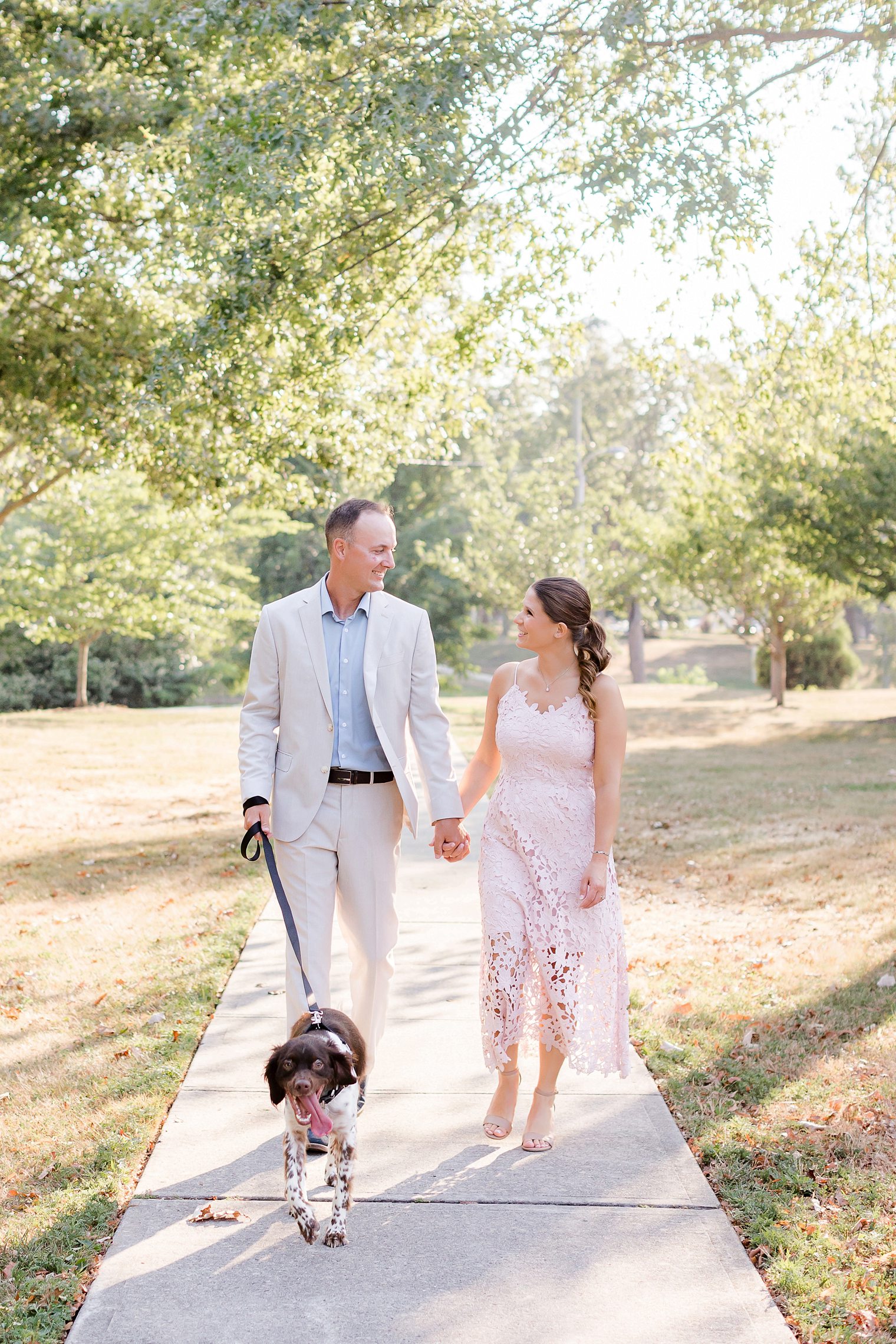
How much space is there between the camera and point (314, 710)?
14.4 ft

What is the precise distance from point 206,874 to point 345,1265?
6.15 m

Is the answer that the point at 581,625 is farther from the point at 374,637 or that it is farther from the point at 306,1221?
the point at 306,1221

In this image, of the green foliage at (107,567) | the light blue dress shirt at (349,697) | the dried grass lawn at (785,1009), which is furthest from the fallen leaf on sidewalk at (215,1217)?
the green foliage at (107,567)

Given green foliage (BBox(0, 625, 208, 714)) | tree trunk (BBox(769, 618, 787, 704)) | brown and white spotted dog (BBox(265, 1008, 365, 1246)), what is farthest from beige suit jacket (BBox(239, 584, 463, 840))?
green foliage (BBox(0, 625, 208, 714))

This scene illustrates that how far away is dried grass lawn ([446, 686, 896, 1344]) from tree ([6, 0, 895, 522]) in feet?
16.0

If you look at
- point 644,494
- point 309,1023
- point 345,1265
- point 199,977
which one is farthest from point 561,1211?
point 644,494

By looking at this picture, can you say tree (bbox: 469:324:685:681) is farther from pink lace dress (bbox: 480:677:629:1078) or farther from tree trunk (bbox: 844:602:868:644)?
tree trunk (bbox: 844:602:868:644)

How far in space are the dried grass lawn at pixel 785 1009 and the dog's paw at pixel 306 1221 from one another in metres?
1.33

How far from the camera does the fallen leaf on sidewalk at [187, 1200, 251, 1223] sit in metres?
3.91

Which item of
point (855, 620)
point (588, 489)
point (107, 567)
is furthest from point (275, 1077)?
point (855, 620)

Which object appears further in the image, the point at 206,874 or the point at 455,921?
the point at 206,874

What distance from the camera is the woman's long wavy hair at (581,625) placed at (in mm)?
4551

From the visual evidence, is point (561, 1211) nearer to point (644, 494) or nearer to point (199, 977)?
point (199, 977)

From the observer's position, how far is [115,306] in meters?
11.9
